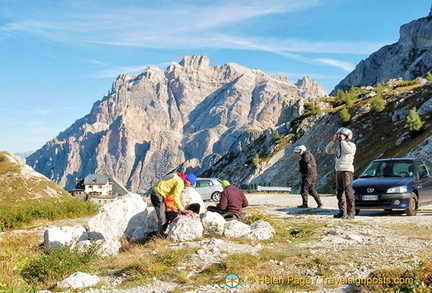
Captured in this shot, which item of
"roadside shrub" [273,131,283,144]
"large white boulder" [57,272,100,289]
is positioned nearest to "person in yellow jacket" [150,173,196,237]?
"large white boulder" [57,272,100,289]

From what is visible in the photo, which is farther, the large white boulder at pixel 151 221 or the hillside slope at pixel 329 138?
the hillside slope at pixel 329 138

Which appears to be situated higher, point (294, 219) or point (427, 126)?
point (427, 126)

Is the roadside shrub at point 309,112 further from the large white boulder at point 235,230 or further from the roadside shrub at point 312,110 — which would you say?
the large white boulder at point 235,230

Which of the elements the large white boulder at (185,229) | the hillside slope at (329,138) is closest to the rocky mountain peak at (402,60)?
the hillside slope at (329,138)

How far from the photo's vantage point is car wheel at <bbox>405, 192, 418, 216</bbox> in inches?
575

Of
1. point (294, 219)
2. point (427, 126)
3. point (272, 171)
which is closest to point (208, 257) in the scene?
point (294, 219)

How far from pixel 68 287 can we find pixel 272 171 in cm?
5927

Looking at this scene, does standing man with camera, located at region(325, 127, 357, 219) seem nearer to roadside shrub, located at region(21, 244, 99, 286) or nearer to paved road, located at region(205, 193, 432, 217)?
paved road, located at region(205, 193, 432, 217)

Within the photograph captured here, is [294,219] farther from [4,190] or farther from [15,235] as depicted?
[4,190]

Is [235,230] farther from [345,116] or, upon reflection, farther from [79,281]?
[345,116]

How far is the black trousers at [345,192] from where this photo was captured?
1339 cm

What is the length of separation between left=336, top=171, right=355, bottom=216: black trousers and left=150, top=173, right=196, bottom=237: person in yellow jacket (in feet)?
16.0

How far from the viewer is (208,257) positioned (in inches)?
353

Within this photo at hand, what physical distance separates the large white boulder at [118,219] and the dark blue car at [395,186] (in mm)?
7297
